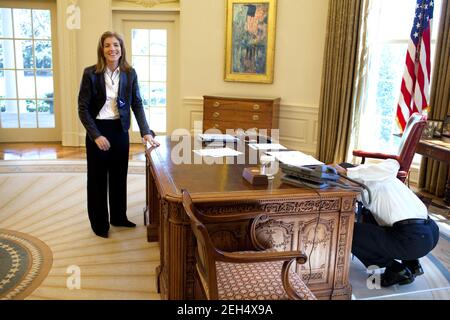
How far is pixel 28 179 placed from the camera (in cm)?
514

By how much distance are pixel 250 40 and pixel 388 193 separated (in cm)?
438

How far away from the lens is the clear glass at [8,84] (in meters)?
6.95

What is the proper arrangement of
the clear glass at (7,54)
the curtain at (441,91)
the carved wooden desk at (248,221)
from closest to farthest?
the carved wooden desk at (248,221) → the curtain at (441,91) → the clear glass at (7,54)

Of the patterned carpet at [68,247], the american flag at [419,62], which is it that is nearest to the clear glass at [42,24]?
the patterned carpet at [68,247]

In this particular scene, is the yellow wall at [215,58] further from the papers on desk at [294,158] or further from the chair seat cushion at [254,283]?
the chair seat cushion at [254,283]

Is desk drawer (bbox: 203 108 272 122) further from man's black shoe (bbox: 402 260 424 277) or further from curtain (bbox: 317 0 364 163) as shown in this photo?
man's black shoe (bbox: 402 260 424 277)

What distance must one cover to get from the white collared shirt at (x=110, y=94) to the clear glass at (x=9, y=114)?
455cm

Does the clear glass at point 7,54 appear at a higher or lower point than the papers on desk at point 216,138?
higher

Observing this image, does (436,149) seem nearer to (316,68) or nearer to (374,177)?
(374,177)

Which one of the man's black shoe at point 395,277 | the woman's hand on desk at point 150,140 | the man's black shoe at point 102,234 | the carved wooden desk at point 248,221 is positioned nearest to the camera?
the carved wooden desk at point 248,221

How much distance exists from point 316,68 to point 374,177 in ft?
13.3

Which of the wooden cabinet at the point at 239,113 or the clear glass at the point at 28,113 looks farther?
the clear glass at the point at 28,113

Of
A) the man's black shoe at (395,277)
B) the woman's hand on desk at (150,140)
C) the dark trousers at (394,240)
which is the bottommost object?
the man's black shoe at (395,277)

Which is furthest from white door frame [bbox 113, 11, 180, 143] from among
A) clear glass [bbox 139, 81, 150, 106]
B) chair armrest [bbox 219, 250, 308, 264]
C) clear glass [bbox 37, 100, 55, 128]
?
chair armrest [bbox 219, 250, 308, 264]
